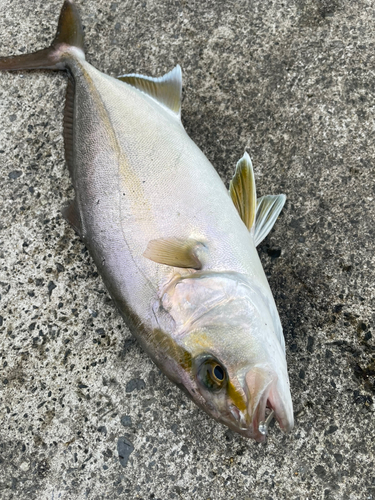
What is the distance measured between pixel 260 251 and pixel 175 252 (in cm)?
59

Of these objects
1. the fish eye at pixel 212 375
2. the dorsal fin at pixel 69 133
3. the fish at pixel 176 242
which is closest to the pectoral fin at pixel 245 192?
the fish at pixel 176 242

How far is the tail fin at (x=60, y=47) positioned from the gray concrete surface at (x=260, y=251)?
0.29 feet

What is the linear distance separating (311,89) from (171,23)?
3.23ft

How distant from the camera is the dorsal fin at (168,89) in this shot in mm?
2273

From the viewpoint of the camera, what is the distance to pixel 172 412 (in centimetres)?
194

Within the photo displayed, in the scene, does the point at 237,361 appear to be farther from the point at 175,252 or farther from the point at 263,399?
the point at 175,252

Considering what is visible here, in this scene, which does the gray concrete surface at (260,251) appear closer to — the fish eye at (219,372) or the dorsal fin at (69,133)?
the dorsal fin at (69,133)

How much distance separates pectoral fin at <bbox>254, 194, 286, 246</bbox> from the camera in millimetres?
2014

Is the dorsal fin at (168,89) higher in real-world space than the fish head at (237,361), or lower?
higher

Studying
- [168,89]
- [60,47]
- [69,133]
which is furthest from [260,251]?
[60,47]

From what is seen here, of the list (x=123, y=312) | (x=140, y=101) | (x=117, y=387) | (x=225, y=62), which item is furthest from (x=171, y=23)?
(x=117, y=387)

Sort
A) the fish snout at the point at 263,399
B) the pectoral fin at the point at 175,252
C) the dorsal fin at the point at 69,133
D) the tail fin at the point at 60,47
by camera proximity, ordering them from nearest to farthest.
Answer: the fish snout at the point at 263,399, the pectoral fin at the point at 175,252, the dorsal fin at the point at 69,133, the tail fin at the point at 60,47

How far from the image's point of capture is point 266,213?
2.04 metres

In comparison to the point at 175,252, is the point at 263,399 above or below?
below
